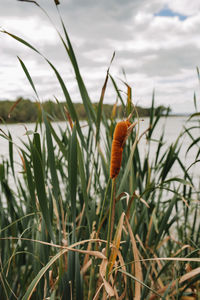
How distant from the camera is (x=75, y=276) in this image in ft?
2.21

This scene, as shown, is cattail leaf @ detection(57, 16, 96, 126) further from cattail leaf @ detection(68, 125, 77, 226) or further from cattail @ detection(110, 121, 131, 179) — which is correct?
cattail @ detection(110, 121, 131, 179)

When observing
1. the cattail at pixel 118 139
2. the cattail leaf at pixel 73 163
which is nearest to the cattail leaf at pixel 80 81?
the cattail leaf at pixel 73 163

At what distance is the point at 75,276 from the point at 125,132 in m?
0.44

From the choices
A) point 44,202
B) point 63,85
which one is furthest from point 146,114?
point 44,202

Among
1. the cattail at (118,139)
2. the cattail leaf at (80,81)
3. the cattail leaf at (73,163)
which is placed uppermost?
the cattail leaf at (80,81)

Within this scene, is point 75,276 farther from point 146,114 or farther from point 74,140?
point 146,114

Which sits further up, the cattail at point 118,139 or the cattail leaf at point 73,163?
the cattail at point 118,139

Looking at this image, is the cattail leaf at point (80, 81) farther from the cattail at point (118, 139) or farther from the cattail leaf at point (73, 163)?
the cattail at point (118, 139)

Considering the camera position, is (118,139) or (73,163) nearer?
(118,139)

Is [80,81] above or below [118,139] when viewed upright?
above

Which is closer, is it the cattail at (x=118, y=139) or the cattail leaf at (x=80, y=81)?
the cattail at (x=118, y=139)

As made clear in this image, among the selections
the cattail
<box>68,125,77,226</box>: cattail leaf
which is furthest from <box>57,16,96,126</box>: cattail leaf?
the cattail

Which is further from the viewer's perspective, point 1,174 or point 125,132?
point 1,174

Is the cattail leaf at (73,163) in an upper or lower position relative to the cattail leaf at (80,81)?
lower
